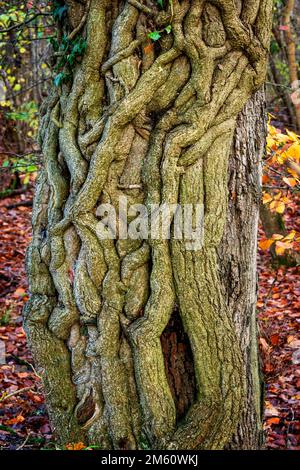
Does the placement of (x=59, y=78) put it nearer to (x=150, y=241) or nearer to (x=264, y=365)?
(x=150, y=241)

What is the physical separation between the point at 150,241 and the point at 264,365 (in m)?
2.12

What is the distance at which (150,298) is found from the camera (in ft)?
9.78

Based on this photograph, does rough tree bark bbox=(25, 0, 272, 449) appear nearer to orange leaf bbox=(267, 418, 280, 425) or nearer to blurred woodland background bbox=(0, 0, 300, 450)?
blurred woodland background bbox=(0, 0, 300, 450)

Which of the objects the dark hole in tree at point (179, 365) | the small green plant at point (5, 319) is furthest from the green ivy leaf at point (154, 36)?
the small green plant at point (5, 319)

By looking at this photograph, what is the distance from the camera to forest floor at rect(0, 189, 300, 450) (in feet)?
12.3

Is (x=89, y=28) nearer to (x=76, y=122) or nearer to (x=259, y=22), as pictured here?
(x=76, y=122)

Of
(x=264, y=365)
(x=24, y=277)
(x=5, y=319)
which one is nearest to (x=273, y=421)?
(x=264, y=365)

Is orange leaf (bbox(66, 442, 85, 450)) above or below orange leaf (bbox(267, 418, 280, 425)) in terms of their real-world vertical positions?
above

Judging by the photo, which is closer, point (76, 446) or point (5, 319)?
point (76, 446)

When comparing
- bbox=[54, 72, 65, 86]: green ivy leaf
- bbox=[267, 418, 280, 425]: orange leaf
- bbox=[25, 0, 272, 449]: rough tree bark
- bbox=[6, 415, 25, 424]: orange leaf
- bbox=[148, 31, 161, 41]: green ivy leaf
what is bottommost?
bbox=[267, 418, 280, 425]: orange leaf

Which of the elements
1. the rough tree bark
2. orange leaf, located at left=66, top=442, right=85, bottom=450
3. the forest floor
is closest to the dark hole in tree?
the rough tree bark

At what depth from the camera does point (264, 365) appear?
447 cm

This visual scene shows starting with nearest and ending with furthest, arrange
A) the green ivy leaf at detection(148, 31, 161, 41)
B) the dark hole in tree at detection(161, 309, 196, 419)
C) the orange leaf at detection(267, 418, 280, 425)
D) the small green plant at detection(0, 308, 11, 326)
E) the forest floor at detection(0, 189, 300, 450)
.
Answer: the green ivy leaf at detection(148, 31, 161, 41) → the dark hole in tree at detection(161, 309, 196, 419) → the forest floor at detection(0, 189, 300, 450) → the orange leaf at detection(267, 418, 280, 425) → the small green plant at detection(0, 308, 11, 326)

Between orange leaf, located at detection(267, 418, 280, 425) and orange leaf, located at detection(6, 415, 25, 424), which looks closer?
orange leaf, located at detection(6, 415, 25, 424)
